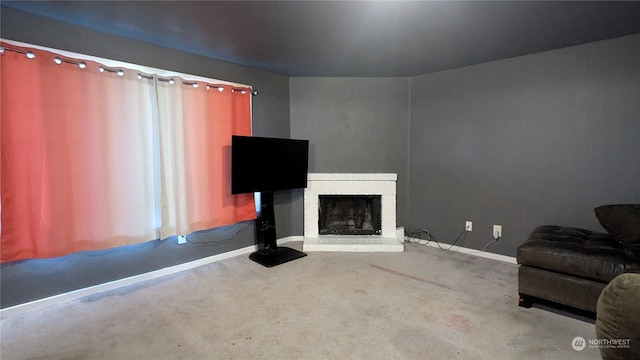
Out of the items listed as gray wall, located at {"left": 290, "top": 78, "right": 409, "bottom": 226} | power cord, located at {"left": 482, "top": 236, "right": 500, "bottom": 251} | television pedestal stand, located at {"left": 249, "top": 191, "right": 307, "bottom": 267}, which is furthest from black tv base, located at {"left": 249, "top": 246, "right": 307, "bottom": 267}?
power cord, located at {"left": 482, "top": 236, "right": 500, "bottom": 251}

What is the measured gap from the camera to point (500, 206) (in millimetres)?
3660

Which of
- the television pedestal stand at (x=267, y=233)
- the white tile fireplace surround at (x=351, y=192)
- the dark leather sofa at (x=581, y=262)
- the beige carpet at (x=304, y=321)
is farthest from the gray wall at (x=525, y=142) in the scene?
the television pedestal stand at (x=267, y=233)

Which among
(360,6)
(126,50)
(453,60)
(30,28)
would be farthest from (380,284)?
(30,28)

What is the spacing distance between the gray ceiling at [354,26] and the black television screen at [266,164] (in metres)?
0.95

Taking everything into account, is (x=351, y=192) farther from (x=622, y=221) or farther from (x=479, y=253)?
(x=622, y=221)

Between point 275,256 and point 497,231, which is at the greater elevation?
point 497,231

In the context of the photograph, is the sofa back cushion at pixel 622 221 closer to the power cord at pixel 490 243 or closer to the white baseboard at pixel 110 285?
the power cord at pixel 490 243

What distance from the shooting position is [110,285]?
2.89 meters

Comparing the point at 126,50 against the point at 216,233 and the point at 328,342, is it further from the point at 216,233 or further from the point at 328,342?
the point at 328,342

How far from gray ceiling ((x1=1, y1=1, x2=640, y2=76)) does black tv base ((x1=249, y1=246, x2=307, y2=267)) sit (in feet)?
7.40

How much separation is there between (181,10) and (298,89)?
7.14 feet

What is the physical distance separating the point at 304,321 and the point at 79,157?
7.49 feet

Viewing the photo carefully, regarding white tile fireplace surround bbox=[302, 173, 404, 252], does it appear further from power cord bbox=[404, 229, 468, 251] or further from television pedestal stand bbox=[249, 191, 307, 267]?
television pedestal stand bbox=[249, 191, 307, 267]

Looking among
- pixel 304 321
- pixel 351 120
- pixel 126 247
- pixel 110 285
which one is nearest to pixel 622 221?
pixel 304 321
